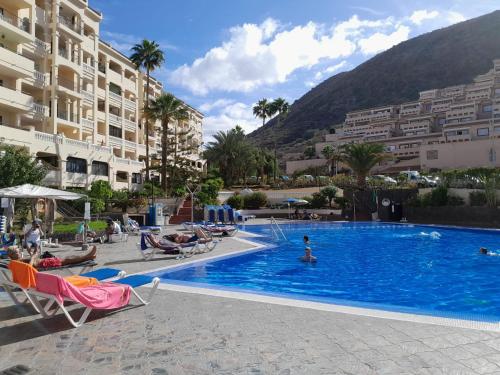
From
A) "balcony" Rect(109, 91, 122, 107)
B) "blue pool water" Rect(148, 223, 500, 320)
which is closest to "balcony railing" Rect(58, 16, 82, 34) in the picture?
"balcony" Rect(109, 91, 122, 107)

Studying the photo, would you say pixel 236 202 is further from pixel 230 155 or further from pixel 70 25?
pixel 70 25

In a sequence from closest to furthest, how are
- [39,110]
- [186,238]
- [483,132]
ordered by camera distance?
[186,238], [39,110], [483,132]

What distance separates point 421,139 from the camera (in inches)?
3063

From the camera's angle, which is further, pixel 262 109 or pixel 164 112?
pixel 262 109

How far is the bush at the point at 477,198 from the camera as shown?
2662 centimetres

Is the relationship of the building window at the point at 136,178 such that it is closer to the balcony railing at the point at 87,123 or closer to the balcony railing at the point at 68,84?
the balcony railing at the point at 87,123

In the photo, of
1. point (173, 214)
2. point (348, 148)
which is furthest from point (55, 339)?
point (348, 148)

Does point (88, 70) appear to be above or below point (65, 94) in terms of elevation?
above

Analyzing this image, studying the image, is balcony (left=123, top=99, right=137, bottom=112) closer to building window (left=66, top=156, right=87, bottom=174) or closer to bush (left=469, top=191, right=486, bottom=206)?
building window (left=66, top=156, right=87, bottom=174)

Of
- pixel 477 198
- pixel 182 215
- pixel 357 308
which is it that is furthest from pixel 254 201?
pixel 357 308

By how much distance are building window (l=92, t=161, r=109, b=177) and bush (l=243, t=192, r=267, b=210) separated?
42.8 feet

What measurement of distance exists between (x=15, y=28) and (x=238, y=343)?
30.8m

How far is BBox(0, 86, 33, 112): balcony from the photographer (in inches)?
1038

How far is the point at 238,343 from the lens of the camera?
4.72 metres
